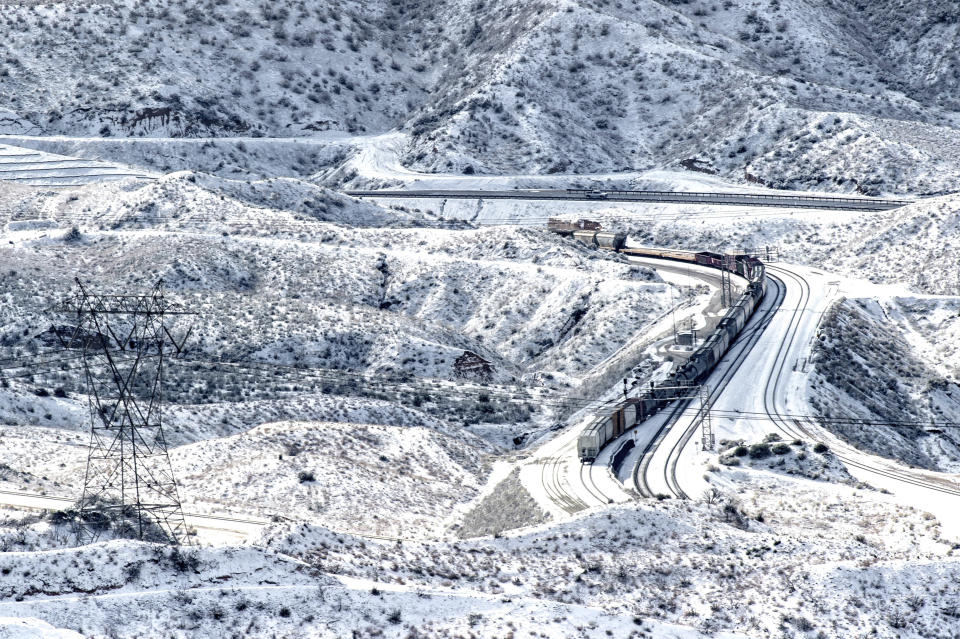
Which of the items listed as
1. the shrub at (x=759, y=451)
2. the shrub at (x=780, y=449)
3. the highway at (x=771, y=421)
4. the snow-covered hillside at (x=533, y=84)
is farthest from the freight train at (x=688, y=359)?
the snow-covered hillside at (x=533, y=84)

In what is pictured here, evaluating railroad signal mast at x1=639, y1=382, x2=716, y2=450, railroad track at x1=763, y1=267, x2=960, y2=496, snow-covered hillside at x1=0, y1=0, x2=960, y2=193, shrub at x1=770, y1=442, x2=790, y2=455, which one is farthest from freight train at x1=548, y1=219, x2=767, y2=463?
snow-covered hillside at x1=0, y1=0, x2=960, y2=193

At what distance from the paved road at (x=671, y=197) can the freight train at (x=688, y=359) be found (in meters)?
13.0

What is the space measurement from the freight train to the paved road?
42.8ft

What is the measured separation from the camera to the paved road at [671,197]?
11794 centimetres

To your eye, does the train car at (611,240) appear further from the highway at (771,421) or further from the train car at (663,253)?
the highway at (771,421)

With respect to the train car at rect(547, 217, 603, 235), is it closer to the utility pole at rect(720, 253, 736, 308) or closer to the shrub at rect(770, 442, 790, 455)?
the utility pole at rect(720, 253, 736, 308)

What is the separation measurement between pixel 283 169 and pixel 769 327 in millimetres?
74606

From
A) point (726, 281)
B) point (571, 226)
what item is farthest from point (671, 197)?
point (726, 281)

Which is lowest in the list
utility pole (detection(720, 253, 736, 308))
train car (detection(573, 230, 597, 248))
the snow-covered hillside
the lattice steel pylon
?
the lattice steel pylon

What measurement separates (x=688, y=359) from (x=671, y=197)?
55.3 m

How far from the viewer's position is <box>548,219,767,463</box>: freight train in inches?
2448

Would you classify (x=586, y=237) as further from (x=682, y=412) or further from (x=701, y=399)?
(x=682, y=412)

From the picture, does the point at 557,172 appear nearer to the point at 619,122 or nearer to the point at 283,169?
the point at 619,122

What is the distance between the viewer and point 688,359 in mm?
74312
